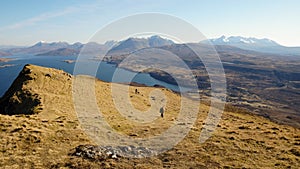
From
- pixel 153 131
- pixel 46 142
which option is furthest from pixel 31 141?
pixel 153 131

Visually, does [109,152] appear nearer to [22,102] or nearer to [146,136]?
[146,136]

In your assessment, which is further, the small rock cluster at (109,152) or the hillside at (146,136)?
the small rock cluster at (109,152)

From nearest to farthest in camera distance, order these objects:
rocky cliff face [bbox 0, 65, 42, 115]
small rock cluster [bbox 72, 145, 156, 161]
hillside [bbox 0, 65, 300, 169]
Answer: hillside [bbox 0, 65, 300, 169] < small rock cluster [bbox 72, 145, 156, 161] < rocky cliff face [bbox 0, 65, 42, 115]

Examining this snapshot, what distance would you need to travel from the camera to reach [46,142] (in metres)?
21.4

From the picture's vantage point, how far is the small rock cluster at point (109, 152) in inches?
760

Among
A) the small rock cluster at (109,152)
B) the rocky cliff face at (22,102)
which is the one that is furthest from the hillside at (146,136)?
the rocky cliff face at (22,102)

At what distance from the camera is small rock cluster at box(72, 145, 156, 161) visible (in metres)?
19.3

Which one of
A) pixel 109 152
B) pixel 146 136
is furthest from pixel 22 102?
pixel 109 152

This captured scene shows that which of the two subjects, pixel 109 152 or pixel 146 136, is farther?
pixel 146 136

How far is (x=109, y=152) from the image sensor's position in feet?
65.2

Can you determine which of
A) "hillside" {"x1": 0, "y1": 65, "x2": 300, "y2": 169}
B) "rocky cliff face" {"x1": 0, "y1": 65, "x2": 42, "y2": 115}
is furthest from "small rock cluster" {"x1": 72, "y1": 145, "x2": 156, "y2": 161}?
"rocky cliff face" {"x1": 0, "y1": 65, "x2": 42, "y2": 115}

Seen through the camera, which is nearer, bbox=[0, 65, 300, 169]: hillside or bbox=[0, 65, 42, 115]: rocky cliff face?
bbox=[0, 65, 300, 169]: hillside

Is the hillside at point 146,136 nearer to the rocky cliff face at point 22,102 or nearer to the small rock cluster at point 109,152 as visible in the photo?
the small rock cluster at point 109,152

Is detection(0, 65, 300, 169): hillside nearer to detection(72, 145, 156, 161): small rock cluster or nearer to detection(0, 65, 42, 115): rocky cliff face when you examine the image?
detection(72, 145, 156, 161): small rock cluster
